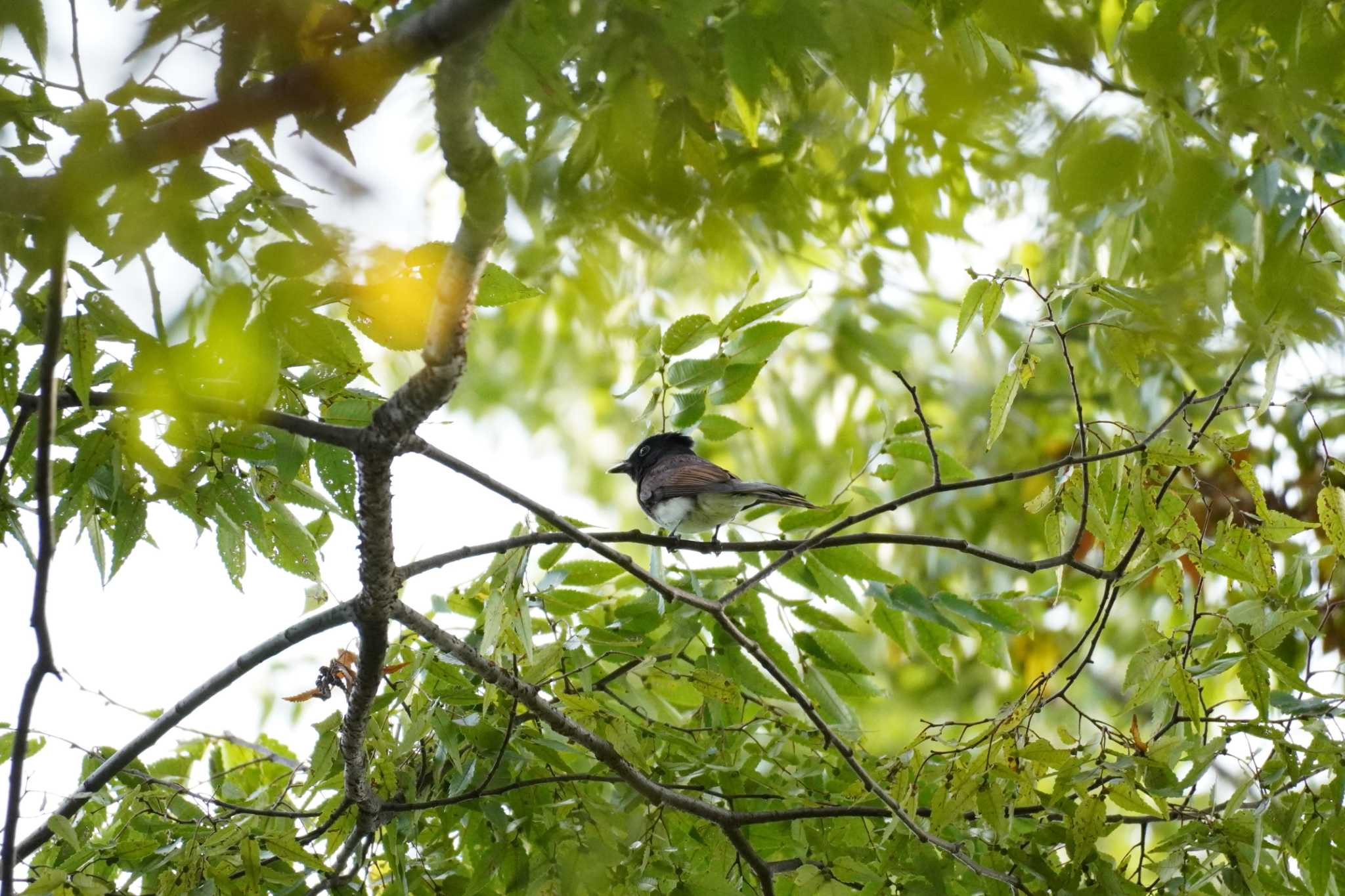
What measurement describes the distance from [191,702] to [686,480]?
2.53 m

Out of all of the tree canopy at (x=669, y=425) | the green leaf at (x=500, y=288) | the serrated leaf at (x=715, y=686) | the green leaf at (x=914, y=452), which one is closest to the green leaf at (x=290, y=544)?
the tree canopy at (x=669, y=425)

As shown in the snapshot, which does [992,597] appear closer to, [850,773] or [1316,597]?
[850,773]

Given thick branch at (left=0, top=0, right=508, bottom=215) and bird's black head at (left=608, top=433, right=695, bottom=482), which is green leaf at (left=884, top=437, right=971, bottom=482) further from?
bird's black head at (left=608, top=433, right=695, bottom=482)

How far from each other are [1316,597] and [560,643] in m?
1.41

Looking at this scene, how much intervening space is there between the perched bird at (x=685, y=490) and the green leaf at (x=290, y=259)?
2544mm

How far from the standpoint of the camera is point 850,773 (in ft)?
7.99

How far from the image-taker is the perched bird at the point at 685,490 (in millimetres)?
4191

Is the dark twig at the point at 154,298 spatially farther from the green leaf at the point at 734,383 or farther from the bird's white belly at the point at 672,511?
the bird's white belly at the point at 672,511

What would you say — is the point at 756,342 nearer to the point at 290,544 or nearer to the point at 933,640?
the point at 933,640

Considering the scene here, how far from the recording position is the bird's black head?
4.36m

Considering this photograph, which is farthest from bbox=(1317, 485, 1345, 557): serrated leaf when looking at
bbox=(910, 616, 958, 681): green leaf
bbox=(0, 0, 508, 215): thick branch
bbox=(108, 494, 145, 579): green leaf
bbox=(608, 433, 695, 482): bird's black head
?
bbox=(608, 433, 695, 482): bird's black head

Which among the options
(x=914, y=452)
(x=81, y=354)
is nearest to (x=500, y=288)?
(x=81, y=354)

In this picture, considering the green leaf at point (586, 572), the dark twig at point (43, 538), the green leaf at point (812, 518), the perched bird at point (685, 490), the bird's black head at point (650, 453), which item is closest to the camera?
the dark twig at point (43, 538)

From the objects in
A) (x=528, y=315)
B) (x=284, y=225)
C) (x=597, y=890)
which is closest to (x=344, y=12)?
(x=284, y=225)
